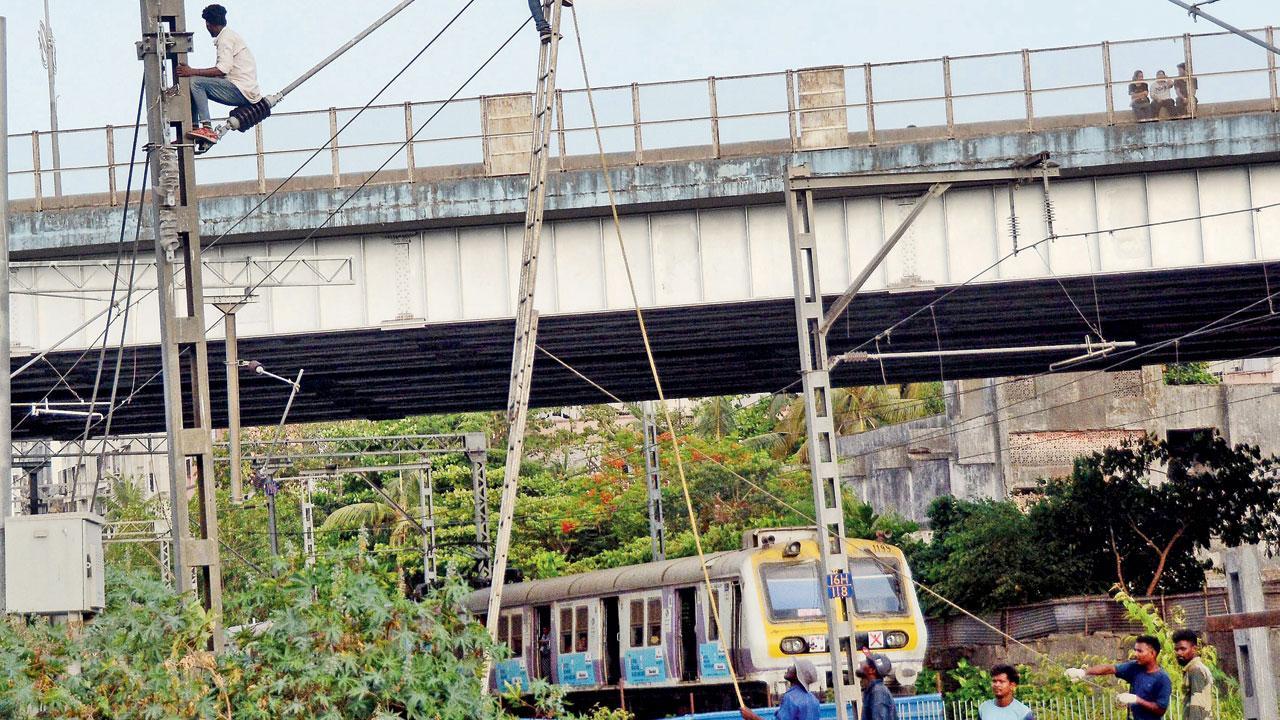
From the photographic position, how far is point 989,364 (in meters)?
40.3

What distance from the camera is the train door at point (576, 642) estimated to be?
2845 cm

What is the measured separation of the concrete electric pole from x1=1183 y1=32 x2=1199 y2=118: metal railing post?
61.5 feet

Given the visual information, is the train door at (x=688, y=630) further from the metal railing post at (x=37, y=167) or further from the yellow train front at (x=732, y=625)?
the metal railing post at (x=37, y=167)

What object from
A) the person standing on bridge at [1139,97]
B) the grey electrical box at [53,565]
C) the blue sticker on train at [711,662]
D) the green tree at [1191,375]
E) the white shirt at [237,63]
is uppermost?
the person standing on bridge at [1139,97]

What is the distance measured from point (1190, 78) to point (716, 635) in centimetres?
1220

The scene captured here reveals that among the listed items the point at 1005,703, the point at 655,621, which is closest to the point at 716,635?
the point at 655,621

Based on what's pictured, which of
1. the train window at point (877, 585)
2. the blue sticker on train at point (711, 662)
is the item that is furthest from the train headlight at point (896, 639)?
the blue sticker on train at point (711, 662)

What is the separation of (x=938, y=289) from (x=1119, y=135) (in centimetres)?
388

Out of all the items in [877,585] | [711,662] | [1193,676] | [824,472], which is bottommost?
[711,662]

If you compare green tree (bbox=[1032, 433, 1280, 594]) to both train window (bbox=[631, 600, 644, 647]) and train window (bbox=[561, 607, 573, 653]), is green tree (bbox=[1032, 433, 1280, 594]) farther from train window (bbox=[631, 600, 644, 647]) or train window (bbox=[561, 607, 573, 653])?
train window (bbox=[631, 600, 644, 647])

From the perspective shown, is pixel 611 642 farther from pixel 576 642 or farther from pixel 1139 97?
pixel 1139 97

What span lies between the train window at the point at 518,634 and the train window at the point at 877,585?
305 inches

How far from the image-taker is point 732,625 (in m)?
25.2

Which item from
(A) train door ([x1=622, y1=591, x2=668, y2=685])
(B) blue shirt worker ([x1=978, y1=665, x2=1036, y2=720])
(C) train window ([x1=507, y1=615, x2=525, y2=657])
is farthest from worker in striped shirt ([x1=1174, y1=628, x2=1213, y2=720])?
(C) train window ([x1=507, y1=615, x2=525, y2=657])
